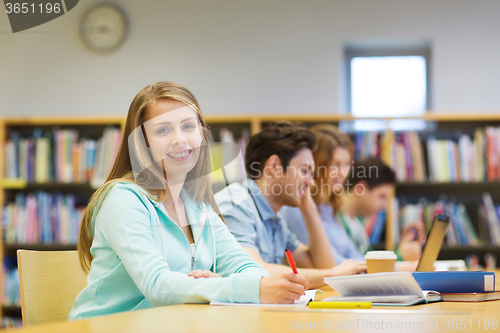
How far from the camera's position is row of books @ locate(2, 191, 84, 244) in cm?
331

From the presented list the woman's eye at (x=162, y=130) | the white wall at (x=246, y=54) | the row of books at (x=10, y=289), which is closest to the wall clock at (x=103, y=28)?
the white wall at (x=246, y=54)

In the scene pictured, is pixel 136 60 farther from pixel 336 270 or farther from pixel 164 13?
pixel 336 270

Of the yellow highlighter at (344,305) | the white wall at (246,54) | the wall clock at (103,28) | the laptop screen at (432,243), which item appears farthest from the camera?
the wall clock at (103,28)

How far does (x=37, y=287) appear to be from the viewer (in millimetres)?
1239

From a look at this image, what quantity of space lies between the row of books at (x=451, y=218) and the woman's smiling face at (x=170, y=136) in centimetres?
232

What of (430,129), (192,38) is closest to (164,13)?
(192,38)

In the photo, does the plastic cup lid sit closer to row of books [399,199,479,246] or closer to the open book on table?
the open book on table

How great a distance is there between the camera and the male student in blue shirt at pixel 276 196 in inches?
68.4

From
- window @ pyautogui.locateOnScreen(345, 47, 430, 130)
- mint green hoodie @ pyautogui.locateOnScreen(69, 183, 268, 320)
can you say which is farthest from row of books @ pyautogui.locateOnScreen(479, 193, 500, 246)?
mint green hoodie @ pyautogui.locateOnScreen(69, 183, 268, 320)

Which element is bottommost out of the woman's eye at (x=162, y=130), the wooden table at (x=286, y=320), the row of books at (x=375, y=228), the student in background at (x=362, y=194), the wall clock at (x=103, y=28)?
the row of books at (x=375, y=228)

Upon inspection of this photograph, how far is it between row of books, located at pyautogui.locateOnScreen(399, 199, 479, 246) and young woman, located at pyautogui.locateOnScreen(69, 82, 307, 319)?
7.08 feet

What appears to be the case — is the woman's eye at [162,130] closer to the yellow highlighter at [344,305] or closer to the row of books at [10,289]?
the yellow highlighter at [344,305]

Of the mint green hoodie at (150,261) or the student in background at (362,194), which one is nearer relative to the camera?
the mint green hoodie at (150,261)

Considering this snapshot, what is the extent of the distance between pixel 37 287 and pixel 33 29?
306 cm
